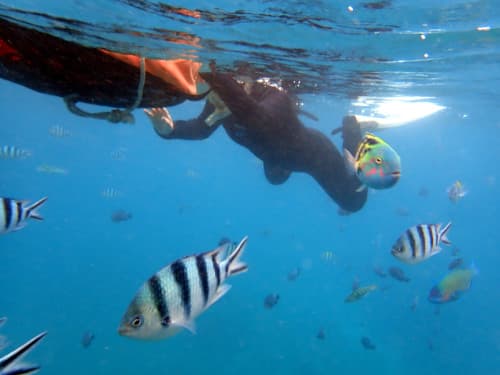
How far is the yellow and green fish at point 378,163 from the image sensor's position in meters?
4.40

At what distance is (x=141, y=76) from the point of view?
5145 millimetres

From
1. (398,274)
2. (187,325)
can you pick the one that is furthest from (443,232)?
(398,274)

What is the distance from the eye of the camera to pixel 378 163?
174 inches

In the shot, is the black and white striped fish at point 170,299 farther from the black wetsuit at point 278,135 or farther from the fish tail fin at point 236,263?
the black wetsuit at point 278,135

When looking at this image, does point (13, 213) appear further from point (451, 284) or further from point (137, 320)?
point (451, 284)

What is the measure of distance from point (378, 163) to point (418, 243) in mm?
1712

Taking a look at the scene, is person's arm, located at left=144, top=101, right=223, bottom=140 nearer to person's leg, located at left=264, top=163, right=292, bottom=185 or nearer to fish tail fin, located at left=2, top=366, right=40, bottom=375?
person's leg, located at left=264, top=163, right=292, bottom=185

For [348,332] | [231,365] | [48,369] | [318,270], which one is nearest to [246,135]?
[231,365]

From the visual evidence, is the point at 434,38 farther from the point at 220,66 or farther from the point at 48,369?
the point at 48,369

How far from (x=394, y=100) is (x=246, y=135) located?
11.9 m

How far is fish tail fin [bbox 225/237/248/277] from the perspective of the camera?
282 centimetres

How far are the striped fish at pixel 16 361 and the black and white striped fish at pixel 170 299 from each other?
110 cm

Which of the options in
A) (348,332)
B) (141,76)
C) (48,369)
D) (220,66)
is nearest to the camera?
(141,76)

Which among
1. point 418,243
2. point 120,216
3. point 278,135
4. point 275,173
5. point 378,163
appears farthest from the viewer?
point 120,216
